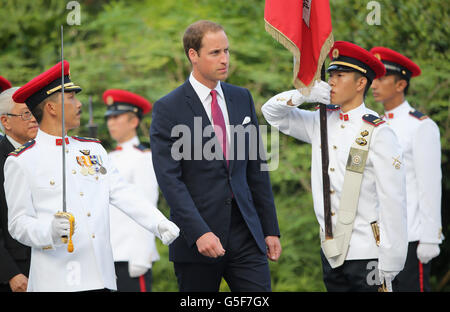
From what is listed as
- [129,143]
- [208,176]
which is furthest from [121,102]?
[208,176]

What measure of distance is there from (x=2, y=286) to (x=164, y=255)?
160 inches

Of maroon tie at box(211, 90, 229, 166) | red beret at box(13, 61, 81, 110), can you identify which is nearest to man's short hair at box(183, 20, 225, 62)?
maroon tie at box(211, 90, 229, 166)

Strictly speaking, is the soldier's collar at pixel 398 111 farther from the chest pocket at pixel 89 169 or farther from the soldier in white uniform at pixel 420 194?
the chest pocket at pixel 89 169

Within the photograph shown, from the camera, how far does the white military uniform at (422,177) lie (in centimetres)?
653

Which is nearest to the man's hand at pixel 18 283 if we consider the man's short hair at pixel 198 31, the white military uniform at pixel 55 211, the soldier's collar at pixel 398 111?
the white military uniform at pixel 55 211

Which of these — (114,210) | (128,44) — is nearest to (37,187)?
(114,210)

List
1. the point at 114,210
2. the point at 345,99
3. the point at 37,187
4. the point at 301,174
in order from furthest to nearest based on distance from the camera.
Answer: the point at 301,174
the point at 114,210
the point at 345,99
the point at 37,187

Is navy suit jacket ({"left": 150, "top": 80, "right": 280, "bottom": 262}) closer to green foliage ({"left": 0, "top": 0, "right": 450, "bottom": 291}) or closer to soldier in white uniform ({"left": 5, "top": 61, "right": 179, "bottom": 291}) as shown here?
soldier in white uniform ({"left": 5, "top": 61, "right": 179, "bottom": 291})

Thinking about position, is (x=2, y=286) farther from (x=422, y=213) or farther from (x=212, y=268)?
(x=422, y=213)

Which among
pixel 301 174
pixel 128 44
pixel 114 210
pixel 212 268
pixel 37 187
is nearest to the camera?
pixel 37 187

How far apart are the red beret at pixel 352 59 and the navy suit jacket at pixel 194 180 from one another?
881 millimetres

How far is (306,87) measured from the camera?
4.98 meters

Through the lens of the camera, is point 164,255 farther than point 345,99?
Yes

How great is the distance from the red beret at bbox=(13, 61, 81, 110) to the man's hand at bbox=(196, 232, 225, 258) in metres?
1.23
